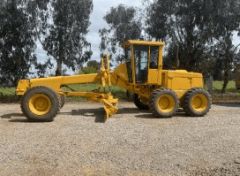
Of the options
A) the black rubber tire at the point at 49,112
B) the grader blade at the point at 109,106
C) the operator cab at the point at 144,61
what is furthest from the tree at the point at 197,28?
the black rubber tire at the point at 49,112

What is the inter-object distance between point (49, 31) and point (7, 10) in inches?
95.6

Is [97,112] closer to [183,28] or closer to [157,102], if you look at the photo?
[157,102]

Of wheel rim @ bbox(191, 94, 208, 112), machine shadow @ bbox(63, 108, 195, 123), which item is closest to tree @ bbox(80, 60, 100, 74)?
machine shadow @ bbox(63, 108, 195, 123)

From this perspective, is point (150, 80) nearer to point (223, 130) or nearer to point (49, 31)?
point (223, 130)

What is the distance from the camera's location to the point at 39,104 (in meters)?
15.9

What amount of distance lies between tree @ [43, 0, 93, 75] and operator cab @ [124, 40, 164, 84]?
834cm

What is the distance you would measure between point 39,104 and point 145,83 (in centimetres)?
376

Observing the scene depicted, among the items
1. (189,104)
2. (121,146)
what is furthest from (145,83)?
(121,146)

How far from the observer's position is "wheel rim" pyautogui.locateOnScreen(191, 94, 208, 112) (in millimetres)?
17422

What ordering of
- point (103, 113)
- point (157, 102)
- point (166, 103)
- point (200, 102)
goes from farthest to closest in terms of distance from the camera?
point (200, 102) → point (103, 113) → point (166, 103) → point (157, 102)

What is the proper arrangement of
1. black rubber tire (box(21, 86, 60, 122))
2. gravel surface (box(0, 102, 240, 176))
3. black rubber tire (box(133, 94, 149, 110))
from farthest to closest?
black rubber tire (box(133, 94, 149, 110))
black rubber tire (box(21, 86, 60, 122))
gravel surface (box(0, 102, 240, 176))

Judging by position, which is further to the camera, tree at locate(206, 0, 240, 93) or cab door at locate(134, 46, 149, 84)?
tree at locate(206, 0, 240, 93)

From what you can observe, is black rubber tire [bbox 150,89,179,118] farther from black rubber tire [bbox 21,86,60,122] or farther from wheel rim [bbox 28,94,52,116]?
wheel rim [bbox 28,94,52,116]

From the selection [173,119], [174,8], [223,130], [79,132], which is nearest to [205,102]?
[173,119]
